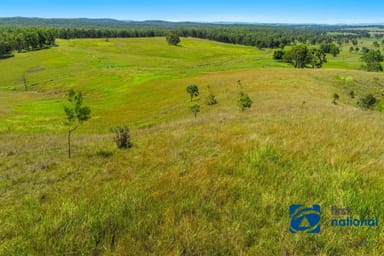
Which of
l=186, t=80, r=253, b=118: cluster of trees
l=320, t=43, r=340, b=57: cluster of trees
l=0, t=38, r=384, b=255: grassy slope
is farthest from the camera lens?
l=320, t=43, r=340, b=57: cluster of trees

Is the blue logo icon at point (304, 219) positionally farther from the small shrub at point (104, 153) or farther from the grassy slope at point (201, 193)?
the small shrub at point (104, 153)

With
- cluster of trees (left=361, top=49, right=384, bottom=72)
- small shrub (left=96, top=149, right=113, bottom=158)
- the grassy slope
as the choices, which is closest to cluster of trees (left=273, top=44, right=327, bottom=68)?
cluster of trees (left=361, top=49, right=384, bottom=72)

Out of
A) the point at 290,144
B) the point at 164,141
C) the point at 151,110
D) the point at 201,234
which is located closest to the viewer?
the point at 201,234

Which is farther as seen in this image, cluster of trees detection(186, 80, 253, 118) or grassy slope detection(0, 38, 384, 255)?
cluster of trees detection(186, 80, 253, 118)

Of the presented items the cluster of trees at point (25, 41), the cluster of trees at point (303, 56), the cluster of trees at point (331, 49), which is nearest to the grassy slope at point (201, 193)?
the cluster of trees at point (303, 56)

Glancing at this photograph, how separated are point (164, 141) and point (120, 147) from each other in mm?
1368

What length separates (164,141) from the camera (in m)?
8.30

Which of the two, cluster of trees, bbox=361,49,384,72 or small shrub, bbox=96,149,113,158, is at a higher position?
cluster of trees, bbox=361,49,384,72

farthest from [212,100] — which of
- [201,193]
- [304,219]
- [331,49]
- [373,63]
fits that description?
→ [331,49]

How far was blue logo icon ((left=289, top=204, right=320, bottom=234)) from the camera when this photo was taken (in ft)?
11.2

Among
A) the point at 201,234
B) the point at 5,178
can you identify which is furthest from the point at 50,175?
the point at 201,234

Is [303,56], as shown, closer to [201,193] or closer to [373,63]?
[373,63]

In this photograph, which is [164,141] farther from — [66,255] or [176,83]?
[176,83]

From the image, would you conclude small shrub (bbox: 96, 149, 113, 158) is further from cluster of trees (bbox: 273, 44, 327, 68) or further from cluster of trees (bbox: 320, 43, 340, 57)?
cluster of trees (bbox: 320, 43, 340, 57)
